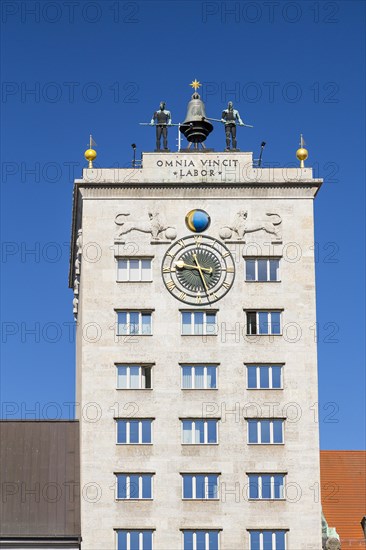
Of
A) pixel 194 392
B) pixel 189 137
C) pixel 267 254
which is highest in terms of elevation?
pixel 189 137

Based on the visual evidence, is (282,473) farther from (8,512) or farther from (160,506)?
(8,512)

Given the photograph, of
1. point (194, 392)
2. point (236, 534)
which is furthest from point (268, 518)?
point (194, 392)

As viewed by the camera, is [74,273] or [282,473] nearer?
[282,473]

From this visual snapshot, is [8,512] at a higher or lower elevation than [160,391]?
lower

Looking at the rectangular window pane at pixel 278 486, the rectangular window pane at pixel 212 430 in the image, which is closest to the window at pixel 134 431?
the rectangular window pane at pixel 212 430

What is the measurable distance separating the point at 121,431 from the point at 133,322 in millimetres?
6705

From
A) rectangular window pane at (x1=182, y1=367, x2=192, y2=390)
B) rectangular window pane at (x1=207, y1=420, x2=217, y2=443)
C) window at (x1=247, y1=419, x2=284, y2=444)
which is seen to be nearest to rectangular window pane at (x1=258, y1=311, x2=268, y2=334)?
rectangular window pane at (x1=182, y1=367, x2=192, y2=390)

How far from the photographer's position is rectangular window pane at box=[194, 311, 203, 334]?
96.9 m

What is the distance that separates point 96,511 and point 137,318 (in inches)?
469

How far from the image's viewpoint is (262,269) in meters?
97.8

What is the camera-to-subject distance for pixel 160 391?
314ft

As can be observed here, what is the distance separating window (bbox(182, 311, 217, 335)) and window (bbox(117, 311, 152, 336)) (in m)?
2.26

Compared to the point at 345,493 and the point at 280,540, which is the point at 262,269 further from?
the point at 345,493

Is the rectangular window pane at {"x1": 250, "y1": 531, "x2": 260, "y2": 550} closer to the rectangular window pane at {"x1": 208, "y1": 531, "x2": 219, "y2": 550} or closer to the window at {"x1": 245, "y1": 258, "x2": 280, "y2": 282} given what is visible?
the rectangular window pane at {"x1": 208, "y1": 531, "x2": 219, "y2": 550}
